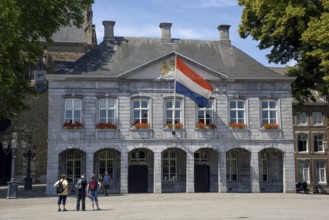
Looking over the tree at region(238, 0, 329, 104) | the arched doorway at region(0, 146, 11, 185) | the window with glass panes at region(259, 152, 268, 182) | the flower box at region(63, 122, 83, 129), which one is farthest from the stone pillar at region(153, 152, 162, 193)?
the arched doorway at region(0, 146, 11, 185)

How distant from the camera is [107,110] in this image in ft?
96.3

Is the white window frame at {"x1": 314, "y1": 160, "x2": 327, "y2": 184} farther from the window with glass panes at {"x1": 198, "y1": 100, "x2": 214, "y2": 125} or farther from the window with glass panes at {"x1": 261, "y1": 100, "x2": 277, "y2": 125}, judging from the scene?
the window with glass panes at {"x1": 198, "y1": 100, "x2": 214, "y2": 125}

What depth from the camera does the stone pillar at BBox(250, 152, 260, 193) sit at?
97.5ft

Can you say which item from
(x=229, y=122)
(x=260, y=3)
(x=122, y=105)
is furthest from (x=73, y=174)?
(x=260, y=3)

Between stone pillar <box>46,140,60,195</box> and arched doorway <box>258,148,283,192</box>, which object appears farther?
arched doorway <box>258,148,283,192</box>

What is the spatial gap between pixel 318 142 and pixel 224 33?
19033mm

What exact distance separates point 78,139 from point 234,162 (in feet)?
33.6

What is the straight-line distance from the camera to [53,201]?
23.6m

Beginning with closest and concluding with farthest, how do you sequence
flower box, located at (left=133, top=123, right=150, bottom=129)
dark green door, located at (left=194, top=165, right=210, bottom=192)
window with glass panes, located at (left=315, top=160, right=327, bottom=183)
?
flower box, located at (left=133, top=123, right=150, bottom=129), dark green door, located at (left=194, top=165, right=210, bottom=192), window with glass panes, located at (left=315, top=160, right=327, bottom=183)

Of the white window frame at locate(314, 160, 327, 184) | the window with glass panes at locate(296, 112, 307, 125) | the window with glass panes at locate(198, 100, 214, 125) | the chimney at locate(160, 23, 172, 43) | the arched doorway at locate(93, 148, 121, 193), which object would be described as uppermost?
the chimney at locate(160, 23, 172, 43)

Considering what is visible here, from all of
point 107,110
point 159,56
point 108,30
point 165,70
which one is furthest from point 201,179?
point 108,30

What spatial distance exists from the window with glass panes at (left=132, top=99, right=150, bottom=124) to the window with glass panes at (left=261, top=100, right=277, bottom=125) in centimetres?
744

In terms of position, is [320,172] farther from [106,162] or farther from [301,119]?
[106,162]

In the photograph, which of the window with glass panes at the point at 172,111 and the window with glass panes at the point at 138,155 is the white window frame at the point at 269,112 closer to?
the window with glass panes at the point at 172,111
